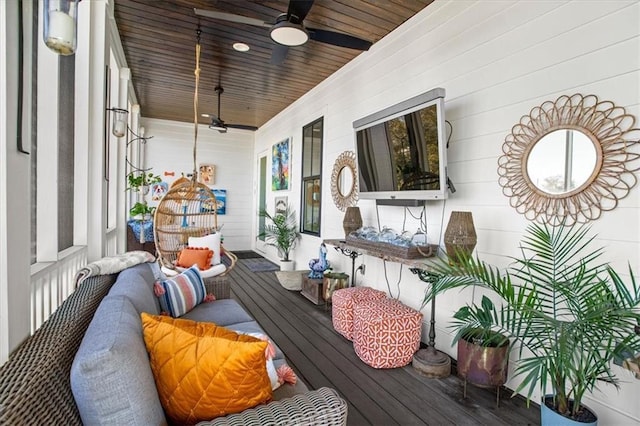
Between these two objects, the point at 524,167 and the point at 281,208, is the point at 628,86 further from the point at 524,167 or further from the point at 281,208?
the point at 281,208

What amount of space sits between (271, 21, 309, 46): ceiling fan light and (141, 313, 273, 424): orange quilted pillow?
6.98 feet

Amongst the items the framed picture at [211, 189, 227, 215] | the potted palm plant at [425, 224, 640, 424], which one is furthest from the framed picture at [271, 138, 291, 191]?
the potted palm plant at [425, 224, 640, 424]

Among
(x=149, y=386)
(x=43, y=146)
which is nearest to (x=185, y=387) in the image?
(x=149, y=386)

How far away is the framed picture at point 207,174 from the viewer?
26.1ft

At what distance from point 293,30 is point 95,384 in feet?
7.74

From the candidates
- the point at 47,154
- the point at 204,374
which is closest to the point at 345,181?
the point at 47,154

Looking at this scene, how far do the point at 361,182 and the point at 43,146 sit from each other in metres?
2.70

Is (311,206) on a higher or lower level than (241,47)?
lower

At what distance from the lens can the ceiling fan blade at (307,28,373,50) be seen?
102 inches

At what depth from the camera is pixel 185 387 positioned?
1113 millimetres

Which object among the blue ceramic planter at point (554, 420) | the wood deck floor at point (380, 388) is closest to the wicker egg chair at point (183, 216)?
the wood deck floor at point (380, 388)

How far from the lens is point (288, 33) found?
7.94 feet

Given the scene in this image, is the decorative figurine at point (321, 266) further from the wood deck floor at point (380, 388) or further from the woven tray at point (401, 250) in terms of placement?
the woven tray at point (401, 250)

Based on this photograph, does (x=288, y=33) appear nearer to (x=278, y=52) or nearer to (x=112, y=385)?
(x=278, y=52)
